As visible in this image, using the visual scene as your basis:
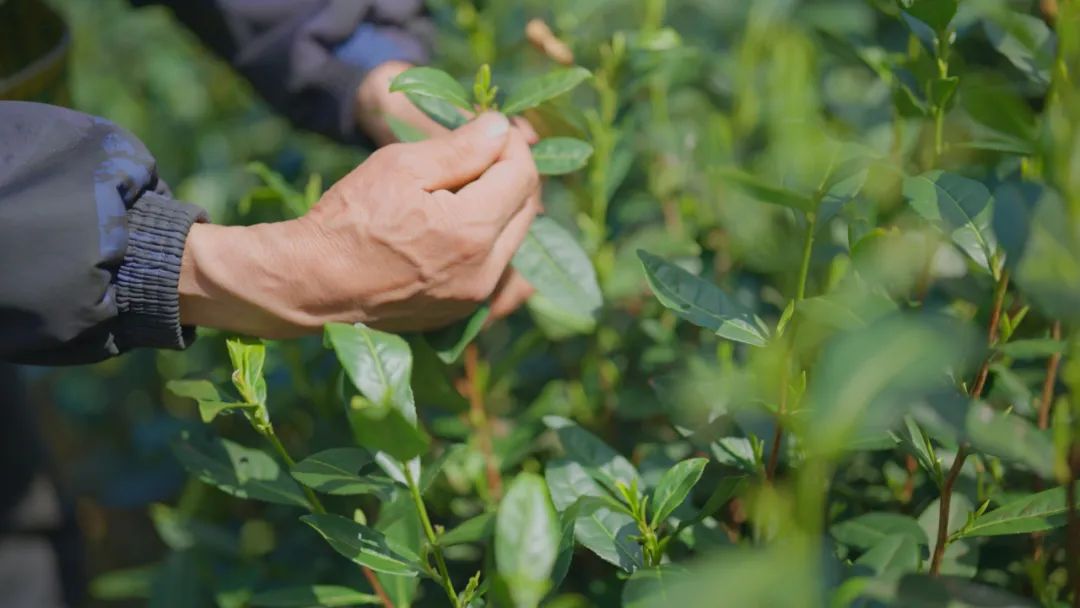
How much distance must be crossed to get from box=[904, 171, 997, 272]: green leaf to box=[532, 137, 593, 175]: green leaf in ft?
1.20

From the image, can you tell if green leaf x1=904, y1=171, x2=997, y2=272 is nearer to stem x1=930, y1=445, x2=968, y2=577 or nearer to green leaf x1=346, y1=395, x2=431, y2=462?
stem x1=930, y1=445, x2=968, y2=577

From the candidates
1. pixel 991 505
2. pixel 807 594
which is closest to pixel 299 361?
pixel 991 505

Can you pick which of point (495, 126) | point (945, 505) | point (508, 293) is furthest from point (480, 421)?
point (945, 505)

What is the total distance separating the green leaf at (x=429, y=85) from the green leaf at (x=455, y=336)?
23 cm

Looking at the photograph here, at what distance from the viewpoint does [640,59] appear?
4.61 ft

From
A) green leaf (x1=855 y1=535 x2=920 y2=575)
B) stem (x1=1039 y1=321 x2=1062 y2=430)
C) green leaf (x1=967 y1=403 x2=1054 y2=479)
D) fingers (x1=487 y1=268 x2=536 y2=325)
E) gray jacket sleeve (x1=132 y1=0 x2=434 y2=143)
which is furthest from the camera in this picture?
gray jacket sleeve (x1=132 y1=0 x2=434 y2=143)

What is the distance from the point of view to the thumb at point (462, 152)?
1.12 meters

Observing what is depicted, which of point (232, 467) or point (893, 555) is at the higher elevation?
point (893, 555)

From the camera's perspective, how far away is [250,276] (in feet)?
3.62

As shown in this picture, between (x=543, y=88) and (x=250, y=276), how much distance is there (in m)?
0.37

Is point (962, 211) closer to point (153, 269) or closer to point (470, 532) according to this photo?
point (470, 532)

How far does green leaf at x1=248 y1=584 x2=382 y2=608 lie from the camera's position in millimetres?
1081

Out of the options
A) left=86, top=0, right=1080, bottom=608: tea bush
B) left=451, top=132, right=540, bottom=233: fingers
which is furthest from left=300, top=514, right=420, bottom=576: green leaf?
left=451, top=132, right=540, bottom=233: fingers

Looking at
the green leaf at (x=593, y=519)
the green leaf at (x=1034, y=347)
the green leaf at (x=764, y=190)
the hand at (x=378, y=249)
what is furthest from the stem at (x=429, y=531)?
the green leaf at (x=1034, y=347)
